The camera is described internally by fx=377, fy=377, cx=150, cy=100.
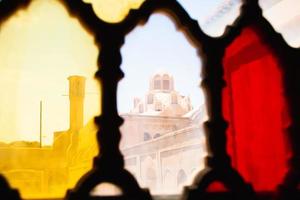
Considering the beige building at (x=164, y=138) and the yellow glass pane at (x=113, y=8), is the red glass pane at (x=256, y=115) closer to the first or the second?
the beige building at (x=164, y=138)

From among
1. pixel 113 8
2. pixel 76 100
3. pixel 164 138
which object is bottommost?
pixel 164 138

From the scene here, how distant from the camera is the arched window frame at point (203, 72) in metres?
0.87

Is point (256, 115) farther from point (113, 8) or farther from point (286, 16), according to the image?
point (113, 8)

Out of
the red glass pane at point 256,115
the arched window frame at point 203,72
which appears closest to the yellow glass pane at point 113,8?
the arched window frame at point 203,72

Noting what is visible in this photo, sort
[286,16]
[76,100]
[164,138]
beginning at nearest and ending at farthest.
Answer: [76,100], [164,138], [286,16]

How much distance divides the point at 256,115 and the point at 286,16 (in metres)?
0.35

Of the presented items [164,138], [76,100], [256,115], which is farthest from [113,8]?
[256,115]

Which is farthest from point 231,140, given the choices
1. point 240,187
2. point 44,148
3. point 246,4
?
point 44,148

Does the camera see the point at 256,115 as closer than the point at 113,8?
No

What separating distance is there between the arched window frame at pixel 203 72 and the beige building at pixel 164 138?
74mm

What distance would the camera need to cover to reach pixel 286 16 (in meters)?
1.27

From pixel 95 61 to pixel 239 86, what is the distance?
515mm

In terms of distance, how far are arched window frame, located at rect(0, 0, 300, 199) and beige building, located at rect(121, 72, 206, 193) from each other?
0.07 m

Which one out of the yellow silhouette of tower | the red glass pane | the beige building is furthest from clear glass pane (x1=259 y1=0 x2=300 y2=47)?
the yellow silhouette of tower
